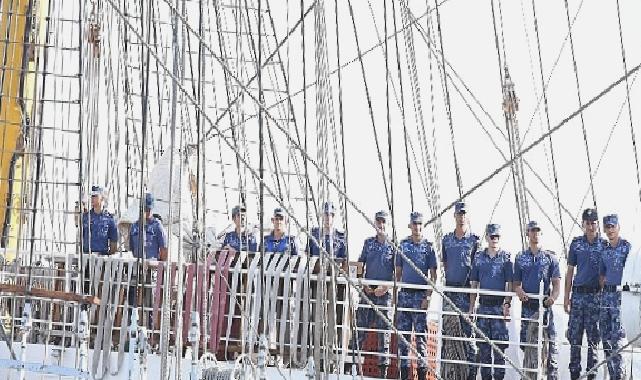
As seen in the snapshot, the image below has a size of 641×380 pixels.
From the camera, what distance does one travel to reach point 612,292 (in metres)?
9.79

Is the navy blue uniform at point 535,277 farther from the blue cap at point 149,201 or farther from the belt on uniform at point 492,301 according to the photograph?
the blue cap at point 149,201

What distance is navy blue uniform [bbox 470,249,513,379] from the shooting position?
402 inches

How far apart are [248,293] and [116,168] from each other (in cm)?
589

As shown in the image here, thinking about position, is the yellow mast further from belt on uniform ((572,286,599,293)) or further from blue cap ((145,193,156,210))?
belt on uniform ((572,286,599,293))

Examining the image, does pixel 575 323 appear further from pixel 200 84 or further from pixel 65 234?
pixel 65 234

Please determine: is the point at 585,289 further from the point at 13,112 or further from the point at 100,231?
the point at 13,112

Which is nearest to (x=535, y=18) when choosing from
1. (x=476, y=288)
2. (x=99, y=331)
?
(x=476, y=288)

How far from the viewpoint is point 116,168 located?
15750mm

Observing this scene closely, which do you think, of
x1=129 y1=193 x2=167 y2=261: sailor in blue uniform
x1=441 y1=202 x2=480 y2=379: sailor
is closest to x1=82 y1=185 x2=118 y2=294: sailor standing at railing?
x1=129 y1=193 x2=167 y2=261: sailor in blue uniform

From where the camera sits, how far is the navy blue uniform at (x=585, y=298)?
977 cm

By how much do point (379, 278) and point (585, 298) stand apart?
1.71 meters

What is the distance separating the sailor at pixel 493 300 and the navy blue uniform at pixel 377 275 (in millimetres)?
721

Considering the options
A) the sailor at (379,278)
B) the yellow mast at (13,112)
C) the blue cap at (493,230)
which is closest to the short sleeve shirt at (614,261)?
the blue cap at (493,230)

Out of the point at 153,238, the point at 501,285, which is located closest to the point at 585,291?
the point at 501,285
